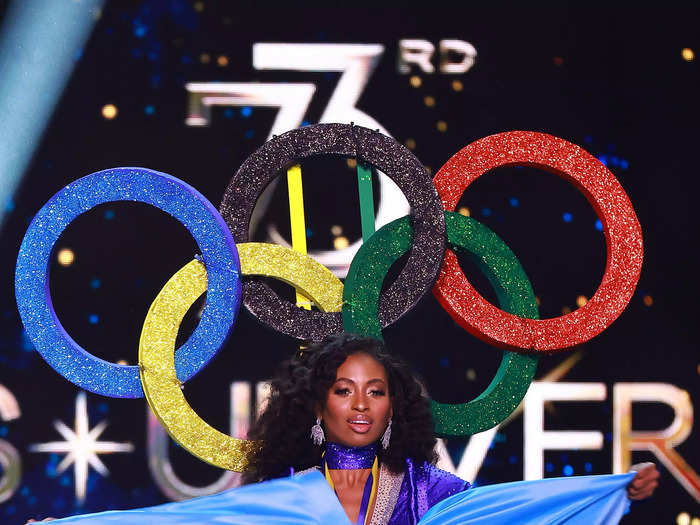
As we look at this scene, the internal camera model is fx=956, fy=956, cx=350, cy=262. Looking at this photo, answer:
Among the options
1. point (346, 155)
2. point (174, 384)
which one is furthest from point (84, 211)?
point (346, 155)

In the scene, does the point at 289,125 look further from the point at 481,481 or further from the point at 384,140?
the point at 481,481

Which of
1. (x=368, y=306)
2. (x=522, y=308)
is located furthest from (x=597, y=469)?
(x=368, y=306)

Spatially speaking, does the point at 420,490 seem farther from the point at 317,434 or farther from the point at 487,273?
the point at 487,273

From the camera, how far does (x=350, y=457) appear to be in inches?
118

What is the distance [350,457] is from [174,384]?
25.9 inches

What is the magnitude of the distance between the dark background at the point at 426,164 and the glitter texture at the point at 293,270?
0.73 meters

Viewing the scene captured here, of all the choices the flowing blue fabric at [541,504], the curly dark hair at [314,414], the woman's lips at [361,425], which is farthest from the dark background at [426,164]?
the flowing blue fabric at [541,504]

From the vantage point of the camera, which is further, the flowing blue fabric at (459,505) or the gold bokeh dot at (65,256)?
Answer: the gold bokeh dot at (65,256)

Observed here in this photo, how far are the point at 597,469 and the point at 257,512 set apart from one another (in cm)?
195

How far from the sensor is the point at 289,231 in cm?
407

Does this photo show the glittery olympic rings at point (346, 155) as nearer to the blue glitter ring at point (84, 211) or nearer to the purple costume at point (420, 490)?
the blue glitter ring at point (84, 211)

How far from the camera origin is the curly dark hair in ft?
10.0

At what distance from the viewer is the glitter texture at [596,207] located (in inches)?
134

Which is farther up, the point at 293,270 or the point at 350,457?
the point at 293,270
